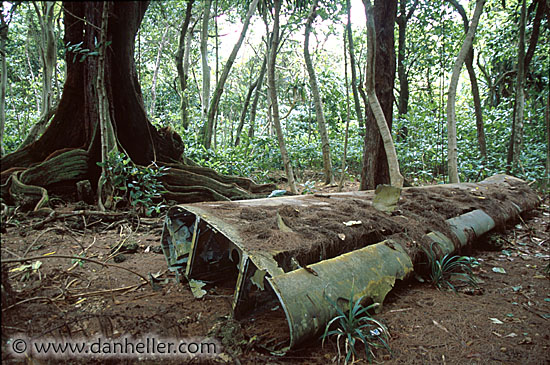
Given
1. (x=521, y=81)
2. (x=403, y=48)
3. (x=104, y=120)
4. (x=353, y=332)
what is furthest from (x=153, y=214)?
(x=521, y=81)

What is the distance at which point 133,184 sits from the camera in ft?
12.6

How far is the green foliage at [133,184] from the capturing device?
10.8ft

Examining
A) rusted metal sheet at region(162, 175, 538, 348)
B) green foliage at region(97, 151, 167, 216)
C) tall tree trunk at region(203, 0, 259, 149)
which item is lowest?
rusted metal sheet at region(162, 175, 538, 348)

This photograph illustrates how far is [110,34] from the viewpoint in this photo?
161 cm

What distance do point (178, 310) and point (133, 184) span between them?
2069 mm

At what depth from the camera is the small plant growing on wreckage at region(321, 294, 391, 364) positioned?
73.4 inches

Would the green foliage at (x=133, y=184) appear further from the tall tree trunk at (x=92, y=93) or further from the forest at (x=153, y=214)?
the tall tree trunk at (x=92, y=93)

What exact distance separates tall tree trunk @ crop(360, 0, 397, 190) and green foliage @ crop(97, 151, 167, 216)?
3.42 metres

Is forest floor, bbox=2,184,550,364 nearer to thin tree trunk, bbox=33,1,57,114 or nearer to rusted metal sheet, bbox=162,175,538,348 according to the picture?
rusted metal sheet, bbox=162,175,538,348

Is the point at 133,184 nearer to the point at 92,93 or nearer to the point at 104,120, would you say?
the point at 92,93

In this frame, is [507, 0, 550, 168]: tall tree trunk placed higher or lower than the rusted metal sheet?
higher

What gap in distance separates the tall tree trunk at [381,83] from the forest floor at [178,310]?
2.58 metres

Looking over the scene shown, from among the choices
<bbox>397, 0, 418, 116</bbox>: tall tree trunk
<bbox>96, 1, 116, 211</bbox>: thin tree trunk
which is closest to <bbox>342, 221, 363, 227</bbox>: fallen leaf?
<bbox>96, 1, 116, 211</bbox>: thin tree trunk

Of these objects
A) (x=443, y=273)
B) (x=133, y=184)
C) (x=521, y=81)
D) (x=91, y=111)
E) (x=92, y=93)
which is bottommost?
(x=443, y=273)
